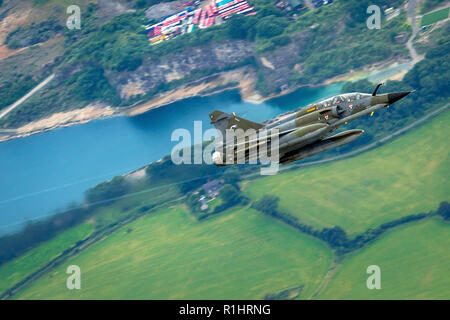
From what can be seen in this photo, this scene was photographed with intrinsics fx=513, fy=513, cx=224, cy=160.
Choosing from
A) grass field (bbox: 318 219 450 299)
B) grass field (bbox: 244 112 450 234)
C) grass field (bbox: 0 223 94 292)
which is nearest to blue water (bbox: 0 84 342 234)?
grass field (bbox: 0 223 94 292)

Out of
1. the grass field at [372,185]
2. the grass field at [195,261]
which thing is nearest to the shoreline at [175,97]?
the grass field at [372,185]

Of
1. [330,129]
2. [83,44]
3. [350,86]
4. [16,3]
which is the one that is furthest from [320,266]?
[16,3]

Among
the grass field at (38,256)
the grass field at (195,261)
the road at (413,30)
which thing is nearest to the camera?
the grass field at (195,261)

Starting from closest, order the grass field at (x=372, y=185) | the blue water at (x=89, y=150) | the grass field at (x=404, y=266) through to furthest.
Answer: the grass field at (x=404, y=266)
the grass field at (x=372, y=185)
the blue water at (x=89, y=150)

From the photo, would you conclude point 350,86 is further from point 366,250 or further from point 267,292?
point 267,292

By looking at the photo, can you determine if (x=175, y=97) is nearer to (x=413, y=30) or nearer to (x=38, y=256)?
(x=38, y=256)

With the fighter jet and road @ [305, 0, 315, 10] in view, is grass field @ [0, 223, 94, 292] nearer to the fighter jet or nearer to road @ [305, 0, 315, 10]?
the fighter jet

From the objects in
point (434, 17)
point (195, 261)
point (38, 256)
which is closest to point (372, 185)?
point (195, 261)

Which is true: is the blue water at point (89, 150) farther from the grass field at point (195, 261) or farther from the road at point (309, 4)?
the road at point (309, 4)

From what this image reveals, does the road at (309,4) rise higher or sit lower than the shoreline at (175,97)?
higher
